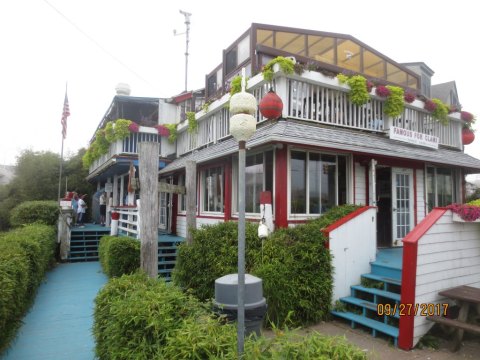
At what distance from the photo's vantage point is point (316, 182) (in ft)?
24.9

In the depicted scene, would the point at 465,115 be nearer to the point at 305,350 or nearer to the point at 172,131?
the point at 172,131

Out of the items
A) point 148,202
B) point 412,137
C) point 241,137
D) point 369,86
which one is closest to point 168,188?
point 148,202

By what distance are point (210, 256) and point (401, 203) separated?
574 centimetres

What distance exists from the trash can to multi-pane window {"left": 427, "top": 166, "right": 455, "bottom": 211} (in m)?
8.31

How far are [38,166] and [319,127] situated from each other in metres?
21.3

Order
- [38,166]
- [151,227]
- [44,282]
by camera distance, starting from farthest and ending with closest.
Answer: [38,166] → [44,282] → [151,227]

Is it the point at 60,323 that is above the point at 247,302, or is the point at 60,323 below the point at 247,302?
below

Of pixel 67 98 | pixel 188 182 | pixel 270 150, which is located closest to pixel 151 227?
pixel 188 182

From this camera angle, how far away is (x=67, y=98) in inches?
551

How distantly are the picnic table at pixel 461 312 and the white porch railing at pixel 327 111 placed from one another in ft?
15.1

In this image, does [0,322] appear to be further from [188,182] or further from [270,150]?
[270,150]

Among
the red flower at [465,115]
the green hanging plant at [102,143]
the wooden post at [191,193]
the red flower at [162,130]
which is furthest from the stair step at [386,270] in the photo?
the green hanging plant at [102,143]

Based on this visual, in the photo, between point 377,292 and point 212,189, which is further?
point 212,189

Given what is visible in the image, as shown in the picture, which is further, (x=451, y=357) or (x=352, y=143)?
(x=352, y=143)
